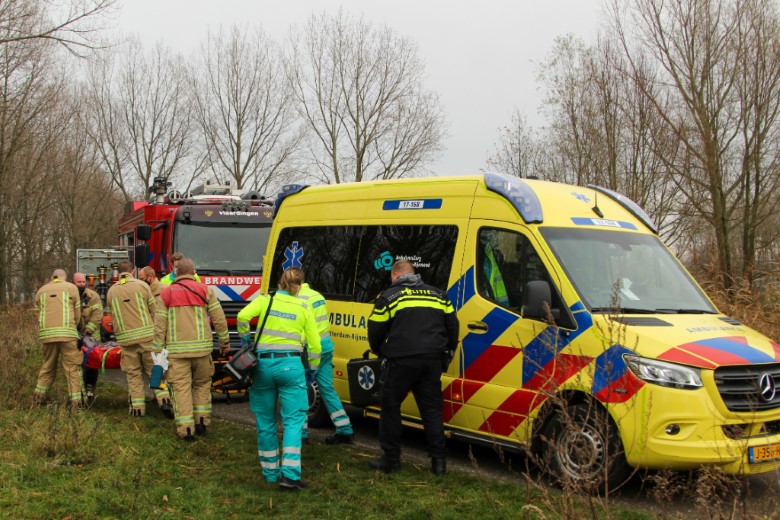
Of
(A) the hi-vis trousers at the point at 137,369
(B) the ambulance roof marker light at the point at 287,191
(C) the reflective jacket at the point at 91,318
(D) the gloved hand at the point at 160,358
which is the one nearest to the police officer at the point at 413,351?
(D) the gloved hand at the point at 160,358

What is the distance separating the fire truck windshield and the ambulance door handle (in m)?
Answer: 5.93

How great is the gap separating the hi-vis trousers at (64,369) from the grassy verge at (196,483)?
1053 millimetres

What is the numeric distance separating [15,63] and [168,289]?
Answer: 16.0 m

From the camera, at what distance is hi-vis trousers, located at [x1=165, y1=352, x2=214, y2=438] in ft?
25.0

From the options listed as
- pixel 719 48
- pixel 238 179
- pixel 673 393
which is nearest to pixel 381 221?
pixel 673 393

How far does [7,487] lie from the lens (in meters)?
5.54

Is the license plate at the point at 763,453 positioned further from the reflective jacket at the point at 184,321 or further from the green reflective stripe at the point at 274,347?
the reflective jacket at the point at 184,321

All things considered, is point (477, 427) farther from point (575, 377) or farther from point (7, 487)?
point (7, 487)

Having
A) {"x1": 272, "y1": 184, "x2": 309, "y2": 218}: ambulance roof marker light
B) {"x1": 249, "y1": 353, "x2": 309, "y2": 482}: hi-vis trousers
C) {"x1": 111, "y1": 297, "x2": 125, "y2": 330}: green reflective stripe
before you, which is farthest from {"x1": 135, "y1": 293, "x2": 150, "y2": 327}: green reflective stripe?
{"x1": 249, "y1": 353, "x2": 309, "y2": 482}: hi-vis trousers

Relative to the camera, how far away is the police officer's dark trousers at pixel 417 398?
626 centimetres

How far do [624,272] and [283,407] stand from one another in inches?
123

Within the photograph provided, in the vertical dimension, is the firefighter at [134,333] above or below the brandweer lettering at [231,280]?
below

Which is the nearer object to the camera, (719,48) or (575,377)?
(575,377)

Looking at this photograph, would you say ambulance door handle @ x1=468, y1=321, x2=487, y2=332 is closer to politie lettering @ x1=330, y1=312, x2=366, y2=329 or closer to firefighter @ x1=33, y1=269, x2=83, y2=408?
politie lettering @ x1=330, y1=312, x2=366, y2=329
